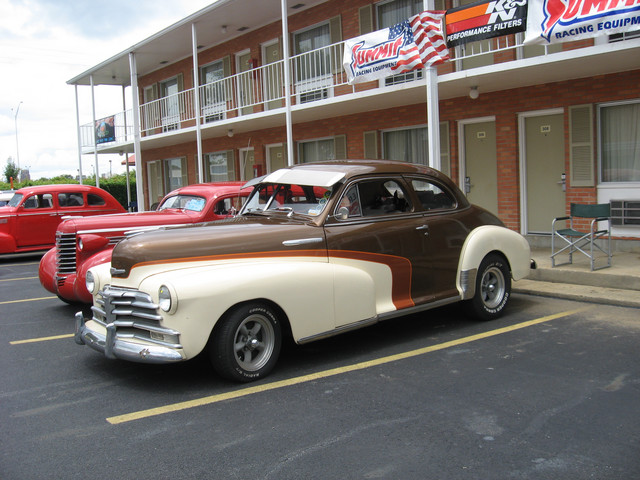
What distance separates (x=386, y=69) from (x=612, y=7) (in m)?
3.78

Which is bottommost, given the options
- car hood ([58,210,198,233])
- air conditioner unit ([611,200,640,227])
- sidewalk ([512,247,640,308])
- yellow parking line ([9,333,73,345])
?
yellow parking line ([9,333,73,345])

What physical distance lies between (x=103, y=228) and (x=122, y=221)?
0.31 metres

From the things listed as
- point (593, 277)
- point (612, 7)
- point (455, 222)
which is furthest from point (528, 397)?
point (612, 7)

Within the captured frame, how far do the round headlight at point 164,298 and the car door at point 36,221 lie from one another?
10.7 meters

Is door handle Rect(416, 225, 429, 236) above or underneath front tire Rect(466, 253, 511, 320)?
above

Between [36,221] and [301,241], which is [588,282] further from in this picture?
[36,221]

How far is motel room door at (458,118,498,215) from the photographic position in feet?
39.3

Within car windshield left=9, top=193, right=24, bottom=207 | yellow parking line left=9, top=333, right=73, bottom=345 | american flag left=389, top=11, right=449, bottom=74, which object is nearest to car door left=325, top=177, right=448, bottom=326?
yellow parking line left=9, top=333, right=73, bottom=345

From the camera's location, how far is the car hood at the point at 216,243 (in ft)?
15.9

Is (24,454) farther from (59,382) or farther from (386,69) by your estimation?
(386,69)

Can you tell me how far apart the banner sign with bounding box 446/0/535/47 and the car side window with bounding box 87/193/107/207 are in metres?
8.87

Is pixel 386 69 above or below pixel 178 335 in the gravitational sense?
above

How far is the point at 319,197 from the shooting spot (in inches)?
227

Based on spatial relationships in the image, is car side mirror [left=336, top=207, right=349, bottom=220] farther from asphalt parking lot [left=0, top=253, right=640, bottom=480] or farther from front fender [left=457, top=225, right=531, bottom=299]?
front fender [left=457, top=225, right=531, bottom=299]
